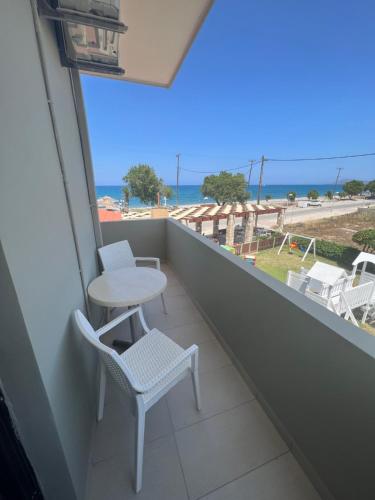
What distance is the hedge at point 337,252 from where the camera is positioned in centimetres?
739

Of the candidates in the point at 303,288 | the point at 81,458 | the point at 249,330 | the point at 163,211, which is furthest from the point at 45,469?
the point at 163,211

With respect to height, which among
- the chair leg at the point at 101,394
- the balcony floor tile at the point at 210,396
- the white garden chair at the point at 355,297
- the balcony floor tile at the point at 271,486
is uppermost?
the chair leg at the point at 101,394

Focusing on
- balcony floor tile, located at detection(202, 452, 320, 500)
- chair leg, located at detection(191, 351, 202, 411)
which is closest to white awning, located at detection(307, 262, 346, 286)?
balcony floor tile, located at detection(202, 452, 320, 500)

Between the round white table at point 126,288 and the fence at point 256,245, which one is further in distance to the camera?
the fence at point 256,245

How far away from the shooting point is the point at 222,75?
14.4 m

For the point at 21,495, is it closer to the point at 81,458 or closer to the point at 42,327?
the point at 81,458

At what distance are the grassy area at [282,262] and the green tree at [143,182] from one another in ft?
32.0

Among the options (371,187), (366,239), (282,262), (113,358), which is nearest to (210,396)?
(113,358)

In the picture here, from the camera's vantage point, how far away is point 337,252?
26.0ft

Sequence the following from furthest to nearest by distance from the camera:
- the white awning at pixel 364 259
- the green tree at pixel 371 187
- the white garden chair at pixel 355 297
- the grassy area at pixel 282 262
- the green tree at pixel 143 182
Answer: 1. the green tree at pixel 143 182
2. the green tree at pixel 371 187
3. the grassy area at pixel 282 262
4. the white awning at pixel 364 259
5. the white garden chair at pixel 355 297

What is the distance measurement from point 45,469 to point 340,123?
111ft

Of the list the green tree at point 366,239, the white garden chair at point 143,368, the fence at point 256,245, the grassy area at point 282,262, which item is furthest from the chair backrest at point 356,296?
the fence at point 256,245

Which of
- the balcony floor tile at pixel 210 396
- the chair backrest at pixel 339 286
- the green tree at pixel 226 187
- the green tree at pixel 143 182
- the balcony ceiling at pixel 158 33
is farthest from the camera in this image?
the green tree at pixel 226 187

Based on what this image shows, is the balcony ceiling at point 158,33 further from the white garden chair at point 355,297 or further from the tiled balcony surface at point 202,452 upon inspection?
the white garden chair at point 355,297
